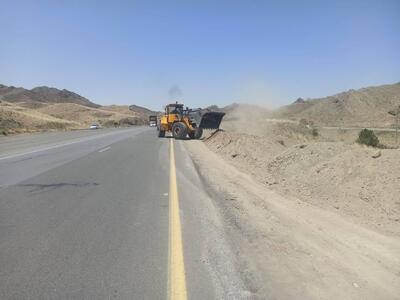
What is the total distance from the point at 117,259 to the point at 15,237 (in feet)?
6.60

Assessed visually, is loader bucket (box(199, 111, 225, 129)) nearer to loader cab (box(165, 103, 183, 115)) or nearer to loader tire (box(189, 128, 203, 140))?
loader tire (box(189, 128, 203, 140))

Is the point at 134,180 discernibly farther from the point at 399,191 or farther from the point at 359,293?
the point at 359,293

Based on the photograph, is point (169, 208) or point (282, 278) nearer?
point (282, 278)

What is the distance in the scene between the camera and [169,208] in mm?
9688

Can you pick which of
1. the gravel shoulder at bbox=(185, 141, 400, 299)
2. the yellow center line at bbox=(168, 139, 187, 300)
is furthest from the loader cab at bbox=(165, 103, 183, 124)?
the yellow center line at bbox=(168, 139, 187, 300)

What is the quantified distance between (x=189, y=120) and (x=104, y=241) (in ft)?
99.2

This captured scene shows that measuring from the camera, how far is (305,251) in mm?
6672

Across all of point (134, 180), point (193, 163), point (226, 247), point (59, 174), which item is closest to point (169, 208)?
point (226, 247)

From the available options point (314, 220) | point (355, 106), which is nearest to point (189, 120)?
point (314, 220)

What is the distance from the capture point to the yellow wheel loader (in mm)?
36500

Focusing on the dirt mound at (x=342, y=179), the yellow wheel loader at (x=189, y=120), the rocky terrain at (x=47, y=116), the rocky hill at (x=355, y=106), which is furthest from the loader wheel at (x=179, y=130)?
the rocky hill at (x=355, y=106)

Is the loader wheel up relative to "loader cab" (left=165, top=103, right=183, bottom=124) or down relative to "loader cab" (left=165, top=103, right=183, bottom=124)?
down

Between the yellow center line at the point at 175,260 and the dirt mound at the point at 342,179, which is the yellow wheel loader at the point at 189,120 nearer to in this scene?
the dirt mound at the point at 342,179

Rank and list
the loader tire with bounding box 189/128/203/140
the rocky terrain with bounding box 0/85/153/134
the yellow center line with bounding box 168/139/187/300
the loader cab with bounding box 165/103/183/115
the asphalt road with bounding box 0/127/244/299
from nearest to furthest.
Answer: the yellow center line with bounding box 168/139/187/300 → the asphalt road with bounding box 0/127/244/299 → the loader tire with bounding box 189/128/203/140 → the loader cab with bounding box 165/103/183/115 → the rocky terrain with bounding box 0/85/153/134
